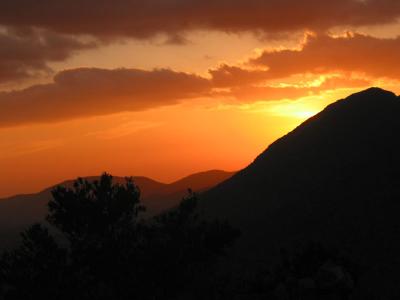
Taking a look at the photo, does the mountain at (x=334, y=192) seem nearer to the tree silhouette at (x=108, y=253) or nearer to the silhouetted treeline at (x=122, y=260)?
the silhouetted treeline at (x=122, y=260)

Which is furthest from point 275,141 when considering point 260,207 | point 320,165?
point 260,207

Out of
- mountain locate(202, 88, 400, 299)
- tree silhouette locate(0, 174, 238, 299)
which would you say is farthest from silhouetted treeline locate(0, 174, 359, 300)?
mountain locate(202, 88, 400, 299)

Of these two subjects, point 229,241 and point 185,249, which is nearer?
→ point 185,249

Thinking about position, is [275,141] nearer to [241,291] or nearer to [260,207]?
[260,207]

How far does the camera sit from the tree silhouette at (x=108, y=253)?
1176 inches

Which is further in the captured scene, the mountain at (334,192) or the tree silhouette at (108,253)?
the mountain at (334,192)

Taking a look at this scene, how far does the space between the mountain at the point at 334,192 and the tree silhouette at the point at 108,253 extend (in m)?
23.1

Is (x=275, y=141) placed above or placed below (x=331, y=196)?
above

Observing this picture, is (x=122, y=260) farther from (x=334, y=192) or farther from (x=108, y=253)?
(x=334, y=192)

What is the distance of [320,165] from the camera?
273ft

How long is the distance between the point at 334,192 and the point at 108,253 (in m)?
49.2

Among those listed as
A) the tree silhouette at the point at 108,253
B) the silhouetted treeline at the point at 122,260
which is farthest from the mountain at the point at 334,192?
the tree silhouette at the point at 108,253

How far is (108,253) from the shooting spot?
30469mm

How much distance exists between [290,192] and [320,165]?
26.6 ft
